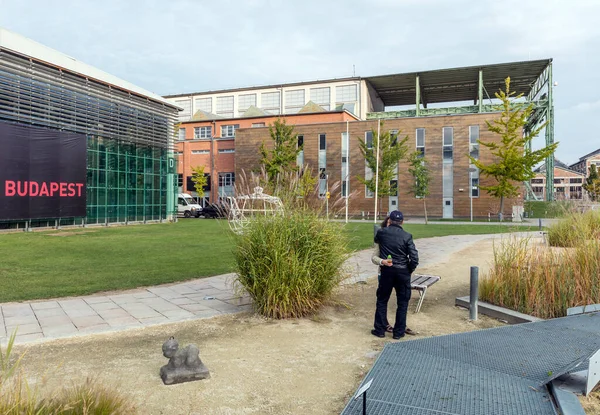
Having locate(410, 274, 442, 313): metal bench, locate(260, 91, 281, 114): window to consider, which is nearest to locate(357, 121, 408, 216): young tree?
locate(260, 91, 281, 114): window

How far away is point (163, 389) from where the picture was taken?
143 inches

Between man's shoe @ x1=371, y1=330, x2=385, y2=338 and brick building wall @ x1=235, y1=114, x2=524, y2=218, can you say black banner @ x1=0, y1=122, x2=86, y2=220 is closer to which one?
brick building wall @ x1=235, y1=114, x2=524, y2=218

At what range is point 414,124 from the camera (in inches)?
1686

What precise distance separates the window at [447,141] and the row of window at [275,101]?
16.4 m

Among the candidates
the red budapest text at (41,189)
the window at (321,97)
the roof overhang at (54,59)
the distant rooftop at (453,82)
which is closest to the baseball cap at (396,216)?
the red budapest text at (41,189)

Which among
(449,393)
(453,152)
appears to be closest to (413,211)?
(453,152)

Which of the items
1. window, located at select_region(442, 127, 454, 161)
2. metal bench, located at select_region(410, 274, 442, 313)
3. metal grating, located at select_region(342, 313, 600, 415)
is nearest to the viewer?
metal grating, located at select_region(342, 313, 600, 415)

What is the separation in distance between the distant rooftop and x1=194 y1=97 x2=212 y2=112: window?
8431 mm

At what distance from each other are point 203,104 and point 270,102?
11.3 m

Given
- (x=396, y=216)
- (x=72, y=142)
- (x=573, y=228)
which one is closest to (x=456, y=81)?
(x=72, y=142)

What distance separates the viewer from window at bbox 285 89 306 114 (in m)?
60.1

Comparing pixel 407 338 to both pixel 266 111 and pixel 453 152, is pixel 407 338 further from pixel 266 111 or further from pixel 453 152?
pixel 266 111

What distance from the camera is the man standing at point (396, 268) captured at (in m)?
5.09

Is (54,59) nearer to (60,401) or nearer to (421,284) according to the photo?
(421,284)
